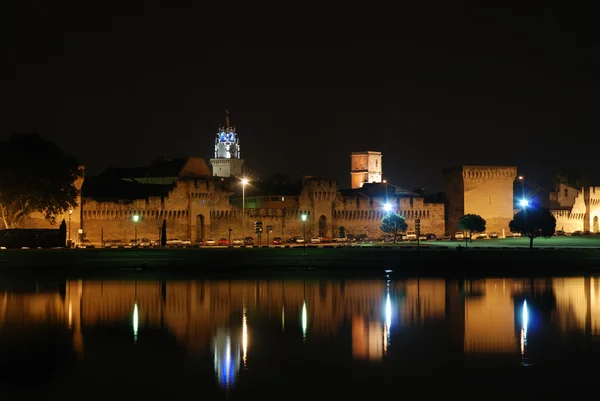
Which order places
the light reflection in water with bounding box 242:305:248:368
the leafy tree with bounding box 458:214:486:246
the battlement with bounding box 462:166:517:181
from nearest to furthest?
the light reflection in water with bounding box 242:305:248:368
the leafy tree with bounding box 458:214:486:246
the battlement with bounding box 462:166:517:181

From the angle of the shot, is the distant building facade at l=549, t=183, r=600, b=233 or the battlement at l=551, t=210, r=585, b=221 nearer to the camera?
the battlement at l=551, t=210, r=585, b=221

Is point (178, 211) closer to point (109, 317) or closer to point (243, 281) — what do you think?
point (243, 281)

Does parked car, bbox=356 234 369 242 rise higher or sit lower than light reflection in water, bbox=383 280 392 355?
higher

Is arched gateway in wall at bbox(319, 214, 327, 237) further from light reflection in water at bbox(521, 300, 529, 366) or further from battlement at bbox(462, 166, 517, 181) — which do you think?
light reflection in water at bbox(521, 300, 529, 366)

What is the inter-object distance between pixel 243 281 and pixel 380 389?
84.7ft

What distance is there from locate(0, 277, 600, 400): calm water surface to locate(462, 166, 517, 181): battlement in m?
40.0

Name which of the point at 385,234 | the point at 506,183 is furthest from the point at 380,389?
the point at 506,183

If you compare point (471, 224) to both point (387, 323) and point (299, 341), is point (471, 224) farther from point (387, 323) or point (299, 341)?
point (299, 341)

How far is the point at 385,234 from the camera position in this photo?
83.4 meters

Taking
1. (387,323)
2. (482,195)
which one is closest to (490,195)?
(482,195)

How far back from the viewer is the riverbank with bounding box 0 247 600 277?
55.4 m

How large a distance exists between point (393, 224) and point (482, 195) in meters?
10.4

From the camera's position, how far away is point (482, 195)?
3457 inches

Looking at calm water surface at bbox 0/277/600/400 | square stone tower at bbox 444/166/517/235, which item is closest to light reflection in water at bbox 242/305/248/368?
calm water surface at bbox 0/277/600/400
